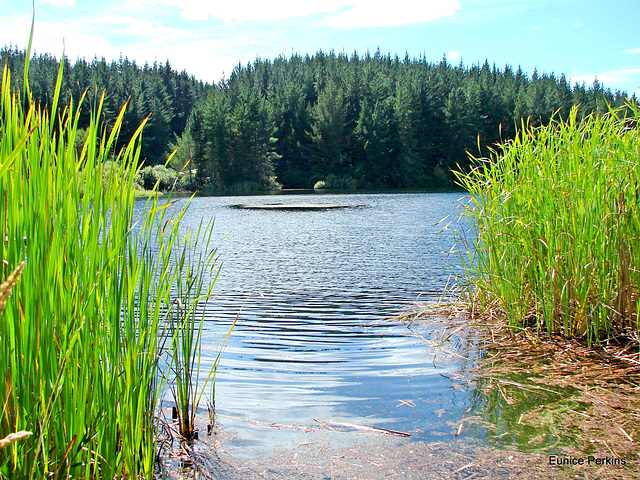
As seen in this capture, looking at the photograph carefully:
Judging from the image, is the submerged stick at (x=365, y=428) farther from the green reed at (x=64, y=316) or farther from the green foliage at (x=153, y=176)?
the green foliage at (x=153, y=176)

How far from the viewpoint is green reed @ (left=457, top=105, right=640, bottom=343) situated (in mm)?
4465

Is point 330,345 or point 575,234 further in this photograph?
point 330,345

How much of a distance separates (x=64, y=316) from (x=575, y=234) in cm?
399

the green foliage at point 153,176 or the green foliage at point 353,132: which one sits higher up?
the green foliage at point 353,132

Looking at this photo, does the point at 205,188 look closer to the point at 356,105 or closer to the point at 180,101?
the point at 356,105

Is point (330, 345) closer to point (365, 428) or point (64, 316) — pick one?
point (365, 428)

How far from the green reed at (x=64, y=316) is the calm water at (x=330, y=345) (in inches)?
47.5

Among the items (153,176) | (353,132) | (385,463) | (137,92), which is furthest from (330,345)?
(137,92)

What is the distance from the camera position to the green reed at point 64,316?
1802 mm

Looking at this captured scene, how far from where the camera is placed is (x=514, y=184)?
224 inches

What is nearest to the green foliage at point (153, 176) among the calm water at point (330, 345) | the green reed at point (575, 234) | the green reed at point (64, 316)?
the calm water at point (330, 345)

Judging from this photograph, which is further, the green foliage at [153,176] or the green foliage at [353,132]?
the green foliage at [353,132]

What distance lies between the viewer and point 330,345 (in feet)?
20.2

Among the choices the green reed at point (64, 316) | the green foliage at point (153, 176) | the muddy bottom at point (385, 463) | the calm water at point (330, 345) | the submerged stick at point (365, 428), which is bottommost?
the calm water at point (330, 345)
